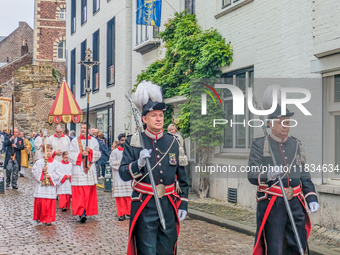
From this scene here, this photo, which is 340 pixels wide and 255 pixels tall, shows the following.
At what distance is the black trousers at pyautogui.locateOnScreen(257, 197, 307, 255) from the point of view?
196 inches

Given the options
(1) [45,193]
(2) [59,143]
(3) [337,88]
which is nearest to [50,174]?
(1) [45,193]

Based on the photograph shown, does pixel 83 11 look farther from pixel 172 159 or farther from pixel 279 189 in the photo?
pixel 279 189

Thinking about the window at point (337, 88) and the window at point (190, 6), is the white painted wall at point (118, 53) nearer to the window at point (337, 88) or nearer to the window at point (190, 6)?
the window at point (190, 6)

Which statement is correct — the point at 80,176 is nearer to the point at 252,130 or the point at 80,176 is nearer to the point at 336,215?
the point at 252,130

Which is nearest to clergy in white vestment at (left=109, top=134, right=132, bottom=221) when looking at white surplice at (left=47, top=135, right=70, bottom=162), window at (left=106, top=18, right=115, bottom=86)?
white surplice at (left=47, top=135, right=70, bottom=162)

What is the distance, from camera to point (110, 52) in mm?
22188

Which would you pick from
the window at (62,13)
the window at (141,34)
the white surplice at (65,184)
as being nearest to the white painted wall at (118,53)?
the window at (141,34)

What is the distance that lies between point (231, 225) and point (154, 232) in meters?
4.44

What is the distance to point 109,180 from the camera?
49.9 feet

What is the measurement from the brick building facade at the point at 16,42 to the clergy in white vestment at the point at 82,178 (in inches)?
2305

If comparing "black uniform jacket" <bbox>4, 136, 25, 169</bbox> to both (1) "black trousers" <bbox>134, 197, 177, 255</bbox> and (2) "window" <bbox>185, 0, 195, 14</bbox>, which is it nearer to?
(2) "window" <bbox>185, 0, 195, 14</bbox>

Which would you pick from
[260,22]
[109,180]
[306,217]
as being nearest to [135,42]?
[109,180]

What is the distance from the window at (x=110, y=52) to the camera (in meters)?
21.7

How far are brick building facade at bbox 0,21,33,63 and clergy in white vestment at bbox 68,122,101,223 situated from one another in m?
58.5
